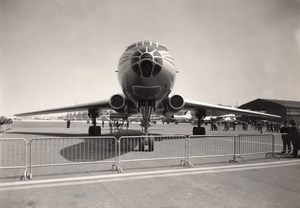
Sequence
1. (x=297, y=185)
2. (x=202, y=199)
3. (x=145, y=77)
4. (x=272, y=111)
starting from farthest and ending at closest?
(x=272, y=111)
(x=145, y=77)
(x=297, y=185)
(x=202, y=199)

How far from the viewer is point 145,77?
9516 mm

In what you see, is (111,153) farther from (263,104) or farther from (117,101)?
(263,104)

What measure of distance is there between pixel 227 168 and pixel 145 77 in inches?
166

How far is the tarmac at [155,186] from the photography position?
454cm

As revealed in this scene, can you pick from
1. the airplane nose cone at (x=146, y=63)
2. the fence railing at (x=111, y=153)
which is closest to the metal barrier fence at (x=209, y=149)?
the fence railing at (x=111, y=153)

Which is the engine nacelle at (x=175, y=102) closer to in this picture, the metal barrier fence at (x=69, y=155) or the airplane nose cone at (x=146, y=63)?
the metal barrier fence at (x=69, y=155)

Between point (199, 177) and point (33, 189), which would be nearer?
point (33, 189)

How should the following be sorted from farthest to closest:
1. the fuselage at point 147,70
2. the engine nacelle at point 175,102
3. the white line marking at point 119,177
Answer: the engine nacelle at point 175,102 < the fuselage at point 147,70 < the white line marking at point 119,177

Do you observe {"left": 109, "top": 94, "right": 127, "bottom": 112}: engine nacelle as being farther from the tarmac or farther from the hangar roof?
the hangar roof

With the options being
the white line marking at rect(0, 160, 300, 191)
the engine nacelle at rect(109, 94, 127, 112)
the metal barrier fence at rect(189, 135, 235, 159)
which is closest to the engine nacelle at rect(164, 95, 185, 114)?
the metal barrier fence at rect(189, 135, 235, 159)

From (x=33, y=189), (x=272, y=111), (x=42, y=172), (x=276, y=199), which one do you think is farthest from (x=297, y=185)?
(x=272, y=111)

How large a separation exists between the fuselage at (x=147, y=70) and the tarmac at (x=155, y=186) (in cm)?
327

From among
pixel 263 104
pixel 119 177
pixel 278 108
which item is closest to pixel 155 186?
pixel 119 177

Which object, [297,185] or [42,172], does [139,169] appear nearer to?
[42,172]
